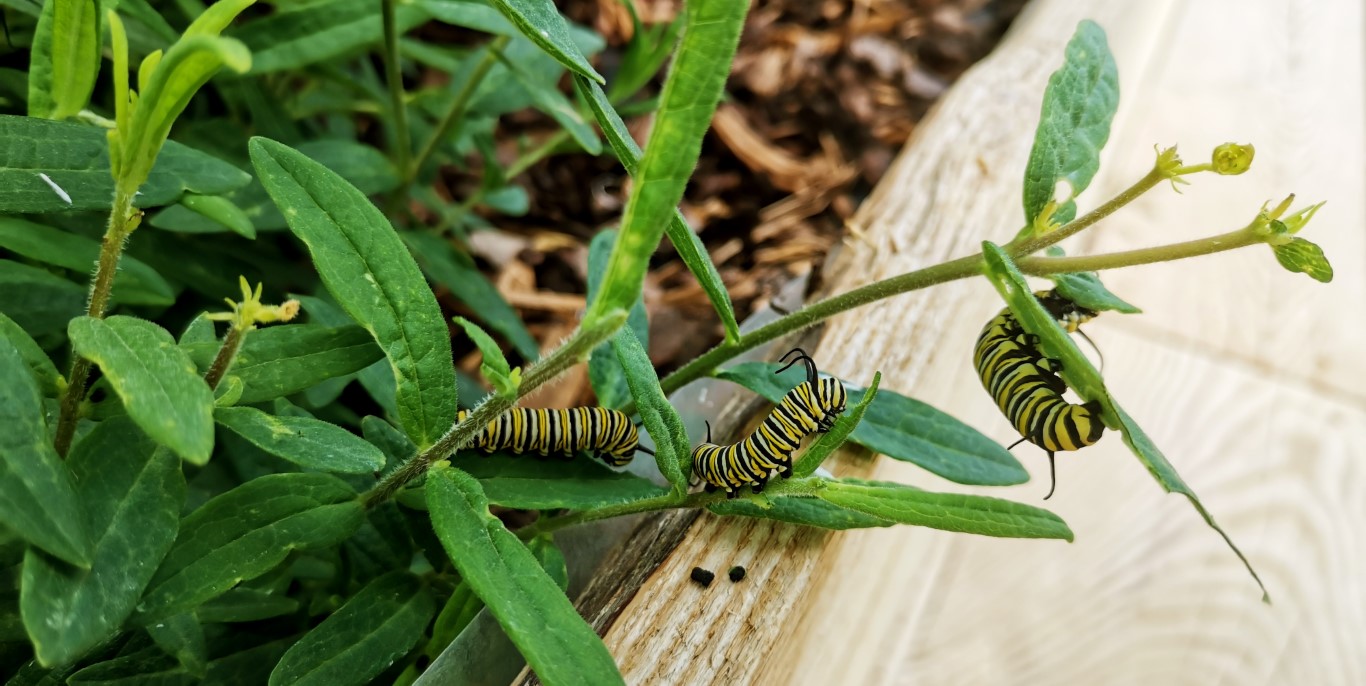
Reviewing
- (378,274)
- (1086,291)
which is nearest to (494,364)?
(378,274)

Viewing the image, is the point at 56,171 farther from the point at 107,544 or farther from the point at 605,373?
the point at 605,373

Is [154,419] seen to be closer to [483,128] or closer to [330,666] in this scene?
[330,666]

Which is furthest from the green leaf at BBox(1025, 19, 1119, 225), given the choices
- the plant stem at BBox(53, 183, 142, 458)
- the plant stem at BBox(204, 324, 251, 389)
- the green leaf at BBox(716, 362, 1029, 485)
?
the plant stem at BBox(53, 183, 142, 458)

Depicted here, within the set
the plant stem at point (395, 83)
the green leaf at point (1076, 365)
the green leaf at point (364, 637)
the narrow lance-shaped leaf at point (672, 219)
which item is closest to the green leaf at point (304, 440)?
the green leaf at point (364, 637)

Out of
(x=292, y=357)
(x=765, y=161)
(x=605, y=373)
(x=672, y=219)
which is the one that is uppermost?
(x=672, y=219)

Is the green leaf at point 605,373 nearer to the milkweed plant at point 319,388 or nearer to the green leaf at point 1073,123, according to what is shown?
the milkweed plant at point 319,388

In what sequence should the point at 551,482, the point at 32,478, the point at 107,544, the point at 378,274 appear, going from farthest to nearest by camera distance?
the point at 551,482 → the point at 378,274 → the point at 107,544 → the point at 32,478

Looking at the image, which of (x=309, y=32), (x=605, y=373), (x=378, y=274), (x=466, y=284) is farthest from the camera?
(x=466, y=284)
